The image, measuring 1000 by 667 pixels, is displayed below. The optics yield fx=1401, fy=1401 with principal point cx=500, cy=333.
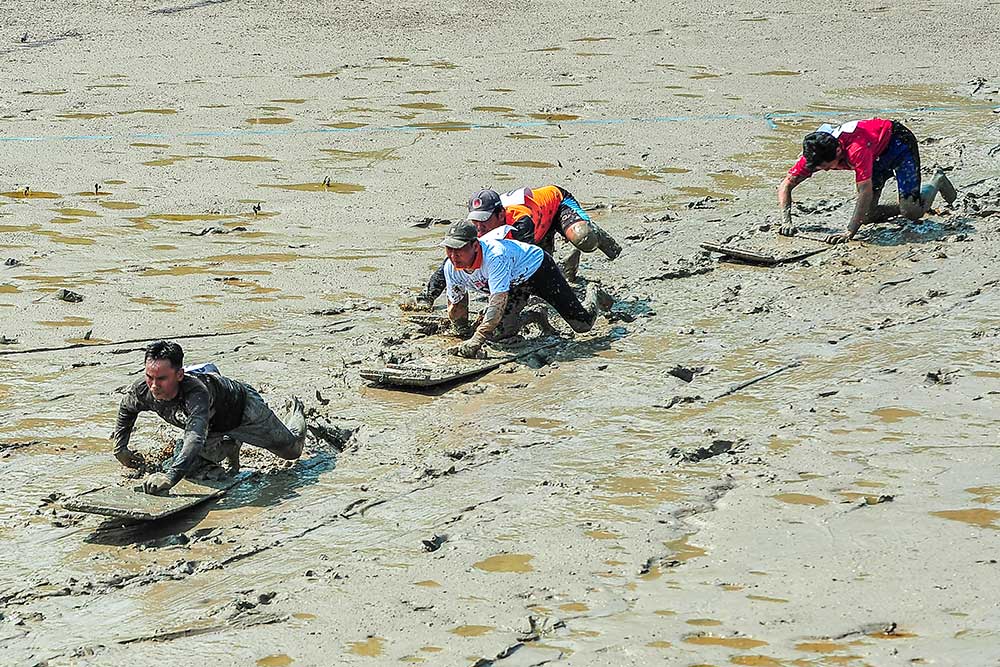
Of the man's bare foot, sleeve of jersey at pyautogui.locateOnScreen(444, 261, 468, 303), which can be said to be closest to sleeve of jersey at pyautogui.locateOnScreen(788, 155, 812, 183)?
sleeve of jersey at pyautogui.locateOnScreen(444, 261, 468, 303)

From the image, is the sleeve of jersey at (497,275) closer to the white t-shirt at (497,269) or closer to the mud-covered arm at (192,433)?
the white t-shirt at (497,269)

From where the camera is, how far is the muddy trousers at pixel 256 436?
6.61 metres

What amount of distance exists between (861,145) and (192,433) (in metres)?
5.79

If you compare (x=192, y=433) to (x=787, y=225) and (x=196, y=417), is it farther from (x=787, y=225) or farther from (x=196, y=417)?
(x=787, y=225)

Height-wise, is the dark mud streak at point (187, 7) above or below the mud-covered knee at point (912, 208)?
above

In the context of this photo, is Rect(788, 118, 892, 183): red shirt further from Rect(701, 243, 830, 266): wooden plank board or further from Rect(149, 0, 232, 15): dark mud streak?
Rect(149, 0, 232, 15): dark mud streak

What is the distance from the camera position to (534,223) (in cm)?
933

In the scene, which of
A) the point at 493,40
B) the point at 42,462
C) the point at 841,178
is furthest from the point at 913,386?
the point at 493,40

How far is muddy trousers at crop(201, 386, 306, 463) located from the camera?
661 cm

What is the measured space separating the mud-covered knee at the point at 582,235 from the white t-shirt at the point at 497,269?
3.06ft

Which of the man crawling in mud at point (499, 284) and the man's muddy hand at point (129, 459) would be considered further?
the man crawling in mud at point (499, 284)

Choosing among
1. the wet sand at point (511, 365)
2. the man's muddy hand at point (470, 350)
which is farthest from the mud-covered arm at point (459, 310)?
the man's muddy hand at point (470, 350)

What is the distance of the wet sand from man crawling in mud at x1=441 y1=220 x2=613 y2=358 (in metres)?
0.25

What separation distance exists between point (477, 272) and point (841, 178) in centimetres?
507
